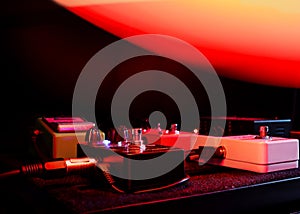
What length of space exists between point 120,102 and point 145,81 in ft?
0.45

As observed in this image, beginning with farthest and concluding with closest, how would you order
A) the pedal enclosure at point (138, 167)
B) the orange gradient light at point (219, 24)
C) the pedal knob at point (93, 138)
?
the orange gradient light at point (219, 24)
the pedal knob at point (93, 138)
the pedal enclosure at point (138, 167)

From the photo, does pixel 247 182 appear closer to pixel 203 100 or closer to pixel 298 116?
pixel 203 100

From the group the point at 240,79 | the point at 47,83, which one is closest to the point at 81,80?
the point at 47,83

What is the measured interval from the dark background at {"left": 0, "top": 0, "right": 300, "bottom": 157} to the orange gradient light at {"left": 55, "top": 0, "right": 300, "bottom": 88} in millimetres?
66

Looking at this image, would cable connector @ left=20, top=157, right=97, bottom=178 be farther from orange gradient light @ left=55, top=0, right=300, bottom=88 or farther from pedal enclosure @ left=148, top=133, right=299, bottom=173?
orange gradient light @ left=55, top=0, right=300, bottom=88

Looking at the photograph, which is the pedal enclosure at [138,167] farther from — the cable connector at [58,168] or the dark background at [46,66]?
the dark background at [46,66]

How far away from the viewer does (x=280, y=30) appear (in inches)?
38.0

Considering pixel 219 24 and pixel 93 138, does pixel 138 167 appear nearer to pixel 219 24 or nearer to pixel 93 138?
pixel 93 138

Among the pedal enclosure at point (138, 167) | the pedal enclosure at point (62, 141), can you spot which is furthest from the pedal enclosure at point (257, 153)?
the pedal enclosure at point (62, 141)

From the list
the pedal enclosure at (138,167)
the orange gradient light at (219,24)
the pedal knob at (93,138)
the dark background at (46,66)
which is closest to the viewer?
the pedal enclosure at (138,167)

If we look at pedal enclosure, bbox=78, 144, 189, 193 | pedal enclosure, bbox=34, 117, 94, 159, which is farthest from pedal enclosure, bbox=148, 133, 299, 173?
pedal enclosure, bbox=34, 117, 94, 159

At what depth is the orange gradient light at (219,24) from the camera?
0.87 meters

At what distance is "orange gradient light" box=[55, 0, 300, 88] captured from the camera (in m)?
0.87

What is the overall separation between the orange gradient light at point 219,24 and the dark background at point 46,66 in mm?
66
